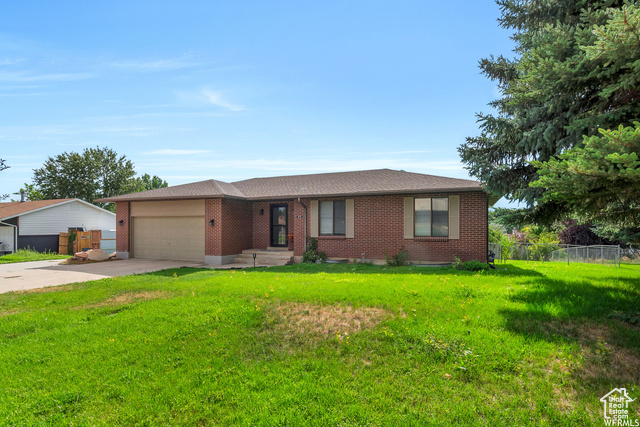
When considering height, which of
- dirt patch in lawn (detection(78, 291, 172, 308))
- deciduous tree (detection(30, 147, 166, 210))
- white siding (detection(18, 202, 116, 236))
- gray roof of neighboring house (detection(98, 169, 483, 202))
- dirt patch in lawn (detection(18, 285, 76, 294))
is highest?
deciduous tree (detection(30, 147, 166, 210))

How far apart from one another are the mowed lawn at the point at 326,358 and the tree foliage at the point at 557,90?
2301mm

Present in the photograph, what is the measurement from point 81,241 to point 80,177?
885 inches

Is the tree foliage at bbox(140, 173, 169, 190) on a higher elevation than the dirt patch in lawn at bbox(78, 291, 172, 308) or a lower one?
higher

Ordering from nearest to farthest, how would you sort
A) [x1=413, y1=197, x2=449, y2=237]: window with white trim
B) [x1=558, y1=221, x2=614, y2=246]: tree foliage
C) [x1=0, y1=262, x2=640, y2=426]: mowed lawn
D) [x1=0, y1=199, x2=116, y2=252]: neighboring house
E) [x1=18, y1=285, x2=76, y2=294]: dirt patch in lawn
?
[x1=0, y1=262, x2=640, y2=426]: mowed lawn → [x1=18, y1=285, x2=76, y2=294]: dirt patch in lawn → [x1=413, y1=197, x2=449, y2=237]: window with white trim → [x1=558, y1=221, x2=614, y2=246]: tree foliage → [x1=0, y1=199, x2=116, y2=252]: neighboring house

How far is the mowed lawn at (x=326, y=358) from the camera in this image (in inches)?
129

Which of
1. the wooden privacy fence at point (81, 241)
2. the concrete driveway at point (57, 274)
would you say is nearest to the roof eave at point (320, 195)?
the concrete driveway at point (57, 274)

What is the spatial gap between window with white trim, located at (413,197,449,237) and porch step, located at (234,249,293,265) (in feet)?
18.5

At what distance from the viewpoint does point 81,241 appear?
905 inches

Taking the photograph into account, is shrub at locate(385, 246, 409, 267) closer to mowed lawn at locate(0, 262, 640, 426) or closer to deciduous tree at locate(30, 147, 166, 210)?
mowed lawn at locate(0, 262, 640, 426)

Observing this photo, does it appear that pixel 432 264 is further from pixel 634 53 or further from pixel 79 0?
pixel 79 0

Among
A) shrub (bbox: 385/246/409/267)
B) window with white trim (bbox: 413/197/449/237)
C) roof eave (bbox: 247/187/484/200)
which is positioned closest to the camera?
roof eave (bbox: 247/187/484/200)

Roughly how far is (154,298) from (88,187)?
41.5m

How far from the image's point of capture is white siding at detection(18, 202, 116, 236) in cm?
2317

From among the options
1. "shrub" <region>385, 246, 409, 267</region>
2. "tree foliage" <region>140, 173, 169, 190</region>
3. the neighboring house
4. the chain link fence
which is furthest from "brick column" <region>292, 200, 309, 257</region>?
"tree foliage" <region>140, 173, 169, 190</region>
